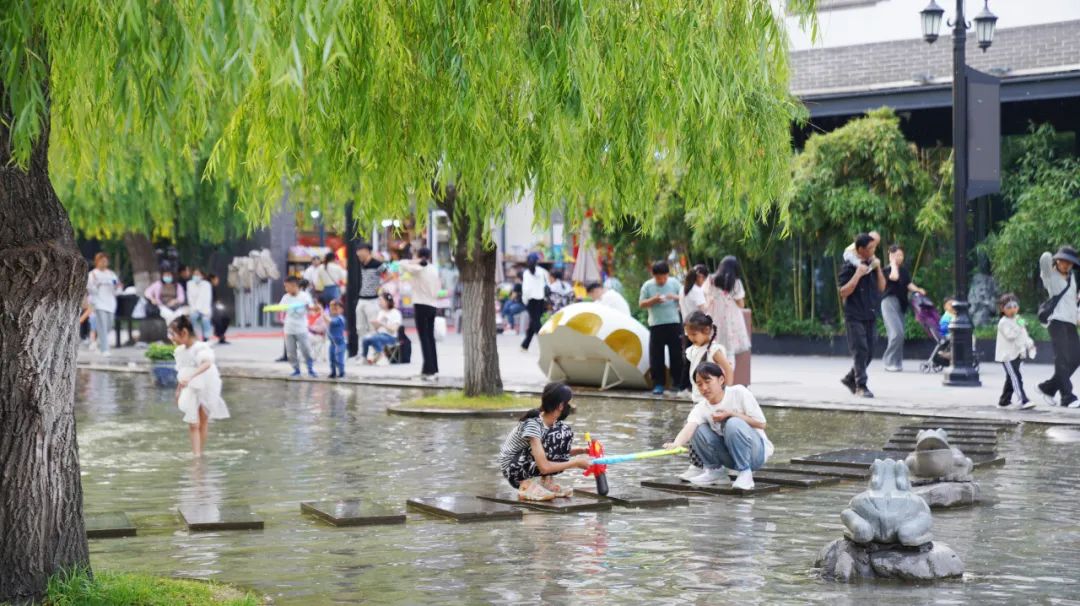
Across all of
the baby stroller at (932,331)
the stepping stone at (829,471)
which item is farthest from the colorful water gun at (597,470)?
the baby stroller at (932,331)

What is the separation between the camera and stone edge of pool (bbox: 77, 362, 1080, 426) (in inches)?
606

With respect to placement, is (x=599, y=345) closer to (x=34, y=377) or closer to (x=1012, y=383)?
(x=1012, y=383)

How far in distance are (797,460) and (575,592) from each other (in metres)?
5.20

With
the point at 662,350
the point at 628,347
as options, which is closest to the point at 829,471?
the point at 662,350

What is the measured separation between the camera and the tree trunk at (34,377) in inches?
250

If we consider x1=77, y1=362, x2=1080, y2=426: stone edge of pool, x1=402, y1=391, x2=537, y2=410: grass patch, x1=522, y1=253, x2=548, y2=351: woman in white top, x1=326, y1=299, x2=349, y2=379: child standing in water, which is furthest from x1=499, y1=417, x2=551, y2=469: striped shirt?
x1=522, y1=253, x2=548, y2=351: woman in white top

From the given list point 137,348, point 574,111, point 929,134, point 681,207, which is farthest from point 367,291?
point 574,111

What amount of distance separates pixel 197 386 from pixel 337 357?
8.76 metres

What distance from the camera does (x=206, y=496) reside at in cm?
1067

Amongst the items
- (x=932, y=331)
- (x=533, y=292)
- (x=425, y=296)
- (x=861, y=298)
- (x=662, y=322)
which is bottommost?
(x=932, y=331)

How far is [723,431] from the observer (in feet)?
34.2

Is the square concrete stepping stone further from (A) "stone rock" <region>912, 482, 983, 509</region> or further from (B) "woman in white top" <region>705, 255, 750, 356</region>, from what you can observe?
(B) "woman in white top" <region>705, 255, 750, 356</region>

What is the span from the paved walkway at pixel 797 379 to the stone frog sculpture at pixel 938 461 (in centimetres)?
549

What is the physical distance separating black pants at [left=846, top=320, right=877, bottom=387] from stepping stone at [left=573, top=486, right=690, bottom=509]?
A: 7.99m
